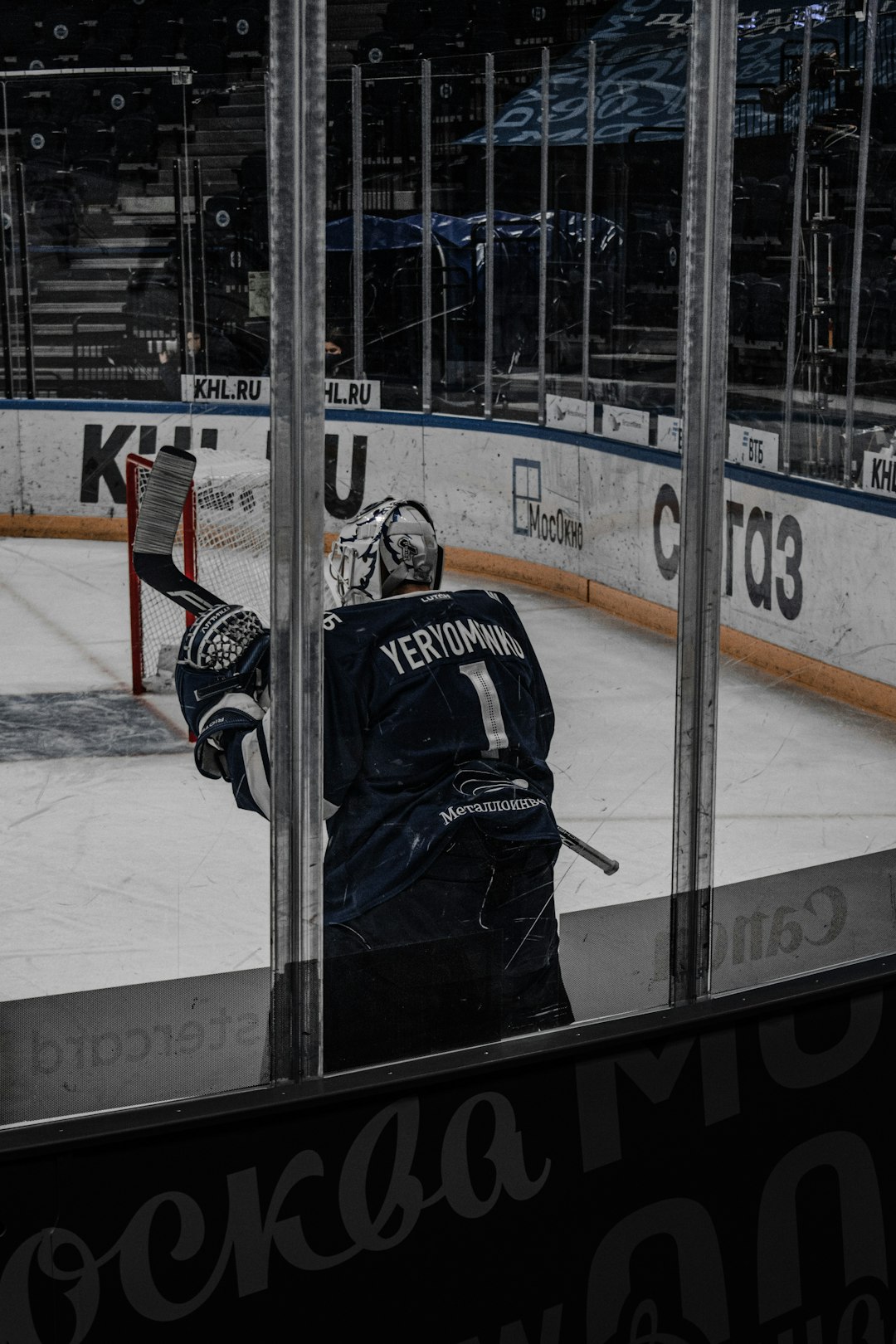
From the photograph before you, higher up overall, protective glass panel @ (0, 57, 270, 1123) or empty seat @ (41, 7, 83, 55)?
empty seat @ (41, 7, 83, 55)

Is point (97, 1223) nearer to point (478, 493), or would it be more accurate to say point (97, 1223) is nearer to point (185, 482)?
point (185, 482)

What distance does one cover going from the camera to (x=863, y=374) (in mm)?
4223

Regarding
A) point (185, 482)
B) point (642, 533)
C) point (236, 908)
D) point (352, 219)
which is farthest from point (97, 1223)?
point (642, 533)

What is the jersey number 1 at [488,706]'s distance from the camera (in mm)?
1428

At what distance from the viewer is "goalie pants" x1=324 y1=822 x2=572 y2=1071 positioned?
4.19 ft

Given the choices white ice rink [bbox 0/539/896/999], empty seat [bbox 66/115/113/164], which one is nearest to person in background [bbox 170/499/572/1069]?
white ice rink [bbox 0/539/896/999]

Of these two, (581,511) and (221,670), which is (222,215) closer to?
(221,670)

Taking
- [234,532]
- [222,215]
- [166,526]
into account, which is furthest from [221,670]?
[234,532]

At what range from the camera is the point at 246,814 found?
2672mm

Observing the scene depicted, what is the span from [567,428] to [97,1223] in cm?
331

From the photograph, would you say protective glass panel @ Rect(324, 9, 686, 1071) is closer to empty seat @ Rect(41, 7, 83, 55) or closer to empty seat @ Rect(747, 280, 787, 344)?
empty seat @ Rect(747, 280, 787, 344)

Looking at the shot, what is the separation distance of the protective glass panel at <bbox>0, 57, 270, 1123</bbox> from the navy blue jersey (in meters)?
0.14

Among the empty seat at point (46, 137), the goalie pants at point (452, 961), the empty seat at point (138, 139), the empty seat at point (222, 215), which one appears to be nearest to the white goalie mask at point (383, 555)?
the goalie pants at point (452, 961)

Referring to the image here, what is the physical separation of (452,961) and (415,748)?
0.20 meters
